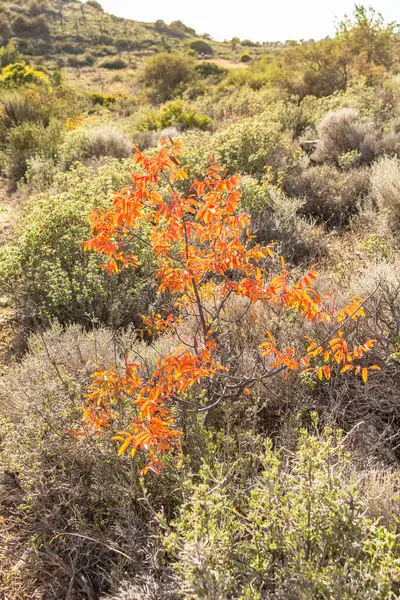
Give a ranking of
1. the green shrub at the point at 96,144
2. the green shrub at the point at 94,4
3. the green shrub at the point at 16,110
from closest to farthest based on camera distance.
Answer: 1. the green shrub at the point at 96,144
2. the green shrub at the point at 16,110
3. the green shrub at the point at 94,4

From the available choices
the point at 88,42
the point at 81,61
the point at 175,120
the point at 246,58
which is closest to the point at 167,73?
the point at 175,120

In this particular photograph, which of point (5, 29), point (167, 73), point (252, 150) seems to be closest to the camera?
point (252, 150)

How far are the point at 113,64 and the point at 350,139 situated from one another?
34263mm

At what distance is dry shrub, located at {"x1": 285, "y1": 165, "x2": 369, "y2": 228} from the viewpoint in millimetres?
5785

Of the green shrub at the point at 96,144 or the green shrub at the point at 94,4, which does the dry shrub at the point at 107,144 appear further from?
the green shrub at the point at 94,4

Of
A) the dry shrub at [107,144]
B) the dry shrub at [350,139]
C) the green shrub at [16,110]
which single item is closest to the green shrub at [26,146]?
the dry shrub at [107,144]

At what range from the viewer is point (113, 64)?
35.0m

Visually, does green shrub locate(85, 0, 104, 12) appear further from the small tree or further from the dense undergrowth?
the small tree

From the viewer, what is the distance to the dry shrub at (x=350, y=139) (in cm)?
688

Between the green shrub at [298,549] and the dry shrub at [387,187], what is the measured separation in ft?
13.4

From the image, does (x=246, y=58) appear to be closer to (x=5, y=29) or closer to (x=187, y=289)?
(x=5, y=29)

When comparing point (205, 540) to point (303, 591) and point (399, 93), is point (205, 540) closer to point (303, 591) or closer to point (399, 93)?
point (303, 591)

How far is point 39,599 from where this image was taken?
2057 millimetres

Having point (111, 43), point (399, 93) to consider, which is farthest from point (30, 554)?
point (111, 43)
